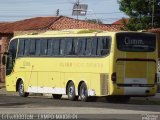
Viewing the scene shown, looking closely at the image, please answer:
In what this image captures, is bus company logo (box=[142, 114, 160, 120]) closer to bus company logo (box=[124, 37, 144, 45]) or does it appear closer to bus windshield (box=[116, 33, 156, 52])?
bus windshield (box=[116, 33, 156, 52])

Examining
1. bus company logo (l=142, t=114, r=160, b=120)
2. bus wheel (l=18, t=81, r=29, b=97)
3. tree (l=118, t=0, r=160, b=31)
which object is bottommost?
bus company logo (l=142, t=114, r=160, b=120)

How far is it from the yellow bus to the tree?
2857 centimetres

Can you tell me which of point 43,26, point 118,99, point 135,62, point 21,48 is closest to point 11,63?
point 21,48

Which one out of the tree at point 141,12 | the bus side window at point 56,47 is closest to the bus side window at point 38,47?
the bus side window at point 56,47

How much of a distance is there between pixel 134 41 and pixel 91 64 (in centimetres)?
227

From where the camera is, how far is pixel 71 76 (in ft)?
102

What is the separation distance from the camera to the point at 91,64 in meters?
29.5

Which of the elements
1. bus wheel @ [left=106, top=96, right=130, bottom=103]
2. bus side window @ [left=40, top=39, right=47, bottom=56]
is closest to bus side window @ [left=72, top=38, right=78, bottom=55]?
bus side window @ [left=40, top=39, right=47, bottom=56]

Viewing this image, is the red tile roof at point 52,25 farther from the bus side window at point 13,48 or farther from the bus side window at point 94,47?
the bus side window at point 94,47

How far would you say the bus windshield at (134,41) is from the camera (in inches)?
1120

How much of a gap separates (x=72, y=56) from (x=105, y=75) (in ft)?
8.78

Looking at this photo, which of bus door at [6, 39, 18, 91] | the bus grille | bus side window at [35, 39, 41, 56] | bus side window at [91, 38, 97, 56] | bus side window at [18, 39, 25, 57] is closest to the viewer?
the bus grille

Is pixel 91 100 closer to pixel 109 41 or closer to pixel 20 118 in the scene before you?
pixel 109 41

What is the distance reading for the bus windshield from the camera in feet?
93.3
